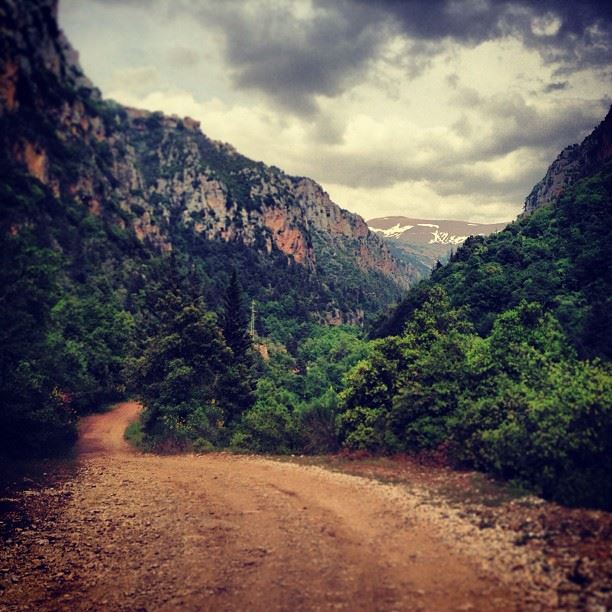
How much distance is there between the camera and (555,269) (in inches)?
1296

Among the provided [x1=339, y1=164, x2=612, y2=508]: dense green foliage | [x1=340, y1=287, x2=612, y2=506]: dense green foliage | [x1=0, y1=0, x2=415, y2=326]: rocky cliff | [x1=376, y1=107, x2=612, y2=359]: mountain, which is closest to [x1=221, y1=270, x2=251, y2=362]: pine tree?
[x1=339, y1=164, x2=612, y2=508]: dense green foliage

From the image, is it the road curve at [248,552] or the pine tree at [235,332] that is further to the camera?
the pine tree at [235,332]

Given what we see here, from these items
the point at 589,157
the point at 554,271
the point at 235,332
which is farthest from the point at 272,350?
the point at 589,157

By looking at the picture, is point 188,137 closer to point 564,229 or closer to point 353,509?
point 564,229

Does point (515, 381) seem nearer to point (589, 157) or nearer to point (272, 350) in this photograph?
point (589, 157)

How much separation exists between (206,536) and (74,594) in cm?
374

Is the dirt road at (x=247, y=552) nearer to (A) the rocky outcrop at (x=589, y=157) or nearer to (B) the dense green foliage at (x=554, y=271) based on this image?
(B) the dense green foliage at (x=554, y=271)

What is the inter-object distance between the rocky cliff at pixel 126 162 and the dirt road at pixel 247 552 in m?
55.0

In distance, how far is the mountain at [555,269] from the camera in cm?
2488

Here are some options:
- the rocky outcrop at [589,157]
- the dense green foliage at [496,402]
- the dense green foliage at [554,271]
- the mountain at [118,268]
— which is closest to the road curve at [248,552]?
the dense green foliage at [496,402]

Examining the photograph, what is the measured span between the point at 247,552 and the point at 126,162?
105 metres

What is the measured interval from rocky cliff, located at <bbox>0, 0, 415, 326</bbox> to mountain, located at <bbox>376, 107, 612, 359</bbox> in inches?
2094

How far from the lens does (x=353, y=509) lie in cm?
1520

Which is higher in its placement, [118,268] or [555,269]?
→ [118,268]
